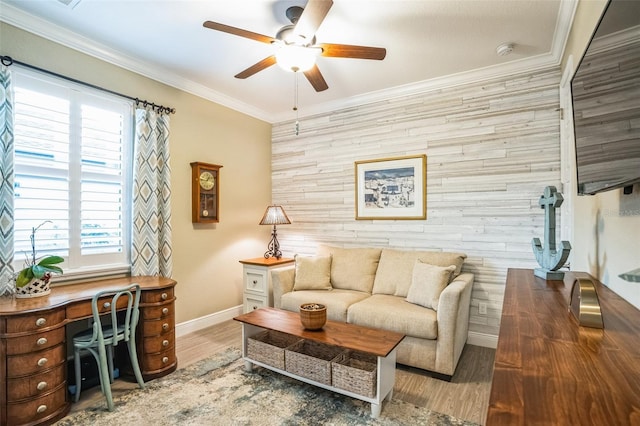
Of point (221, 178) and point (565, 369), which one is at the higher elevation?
point (221, 178)

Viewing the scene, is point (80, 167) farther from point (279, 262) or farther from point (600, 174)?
point (600, 174)

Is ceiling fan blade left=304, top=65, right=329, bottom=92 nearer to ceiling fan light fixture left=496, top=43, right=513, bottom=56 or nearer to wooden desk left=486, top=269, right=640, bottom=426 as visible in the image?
ceiling fan light fixture left=496, top=43, right=513, bottom=56

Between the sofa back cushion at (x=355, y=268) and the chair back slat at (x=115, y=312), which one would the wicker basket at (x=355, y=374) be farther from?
the chair back slat at (x=115, y=312)

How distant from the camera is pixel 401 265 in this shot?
3457mm

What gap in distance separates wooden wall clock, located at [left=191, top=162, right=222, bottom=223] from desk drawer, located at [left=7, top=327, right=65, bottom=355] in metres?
1.75

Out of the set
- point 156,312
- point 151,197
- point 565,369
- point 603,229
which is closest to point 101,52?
point 151,197

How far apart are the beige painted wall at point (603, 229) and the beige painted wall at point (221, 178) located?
3.48 meters

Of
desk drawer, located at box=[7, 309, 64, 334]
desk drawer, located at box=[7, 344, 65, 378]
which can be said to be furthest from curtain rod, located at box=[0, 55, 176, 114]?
desk drawer, located at box=[7, 344, 65, 378]

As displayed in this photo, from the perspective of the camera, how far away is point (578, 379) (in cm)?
74

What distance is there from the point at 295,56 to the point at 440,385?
2.66 meters

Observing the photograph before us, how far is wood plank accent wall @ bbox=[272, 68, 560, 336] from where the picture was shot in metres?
3.07

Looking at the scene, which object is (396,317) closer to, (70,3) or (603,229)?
(603,229)

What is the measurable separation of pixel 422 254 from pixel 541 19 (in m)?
2.19

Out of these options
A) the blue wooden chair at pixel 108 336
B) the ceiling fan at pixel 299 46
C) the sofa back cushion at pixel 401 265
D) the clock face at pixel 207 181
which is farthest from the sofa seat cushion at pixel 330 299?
the ceiling fan at pixel 299 46
